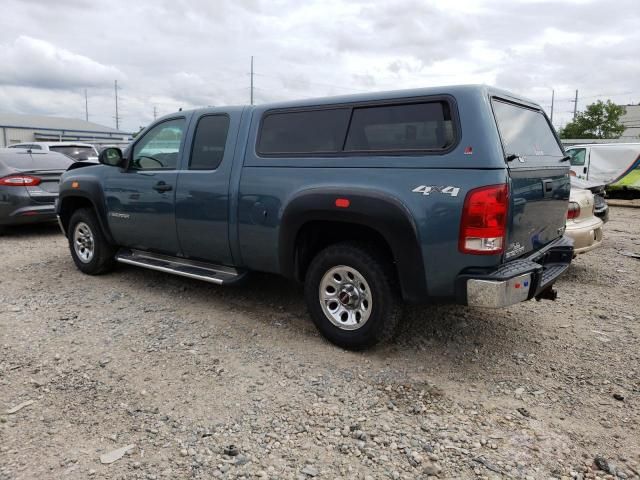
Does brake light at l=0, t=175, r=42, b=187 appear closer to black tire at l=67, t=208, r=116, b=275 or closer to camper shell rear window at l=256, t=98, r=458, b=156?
black tire at l=67, t=208, r=116, b=275

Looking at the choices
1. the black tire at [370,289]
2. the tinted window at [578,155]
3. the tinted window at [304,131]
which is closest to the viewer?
the black tire at [370,289]

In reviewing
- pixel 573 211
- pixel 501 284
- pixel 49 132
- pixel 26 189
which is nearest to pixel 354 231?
pixel 501 284

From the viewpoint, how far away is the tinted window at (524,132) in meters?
→ 3.43

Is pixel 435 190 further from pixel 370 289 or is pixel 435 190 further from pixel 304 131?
pixel 304 131

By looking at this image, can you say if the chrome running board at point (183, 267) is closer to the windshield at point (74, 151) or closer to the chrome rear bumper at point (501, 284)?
the chrome rear bumper at point (501, 284)

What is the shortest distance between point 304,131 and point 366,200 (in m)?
0.96

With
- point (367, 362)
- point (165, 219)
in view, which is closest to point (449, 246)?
point (367, 362)

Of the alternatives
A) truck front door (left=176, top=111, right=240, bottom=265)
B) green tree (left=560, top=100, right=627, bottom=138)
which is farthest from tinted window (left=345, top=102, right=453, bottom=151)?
green tree (left=560, top=100, right=627, bottom=138)

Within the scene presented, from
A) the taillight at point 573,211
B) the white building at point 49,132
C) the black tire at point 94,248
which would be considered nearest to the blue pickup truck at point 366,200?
the black tire at point 94,248

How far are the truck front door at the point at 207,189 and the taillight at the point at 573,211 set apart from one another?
3854 millimetres

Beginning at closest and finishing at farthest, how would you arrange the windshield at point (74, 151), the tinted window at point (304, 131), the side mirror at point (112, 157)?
1. the tinted window at point (304, 131)
2. the side mirror at point (112, 157)
3. the windshield at point (74, 151)

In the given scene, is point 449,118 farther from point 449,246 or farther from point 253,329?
point 253,329

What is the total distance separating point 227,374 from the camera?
137 inches

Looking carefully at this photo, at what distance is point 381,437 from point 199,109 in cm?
349
